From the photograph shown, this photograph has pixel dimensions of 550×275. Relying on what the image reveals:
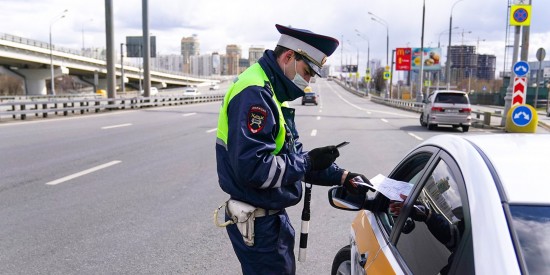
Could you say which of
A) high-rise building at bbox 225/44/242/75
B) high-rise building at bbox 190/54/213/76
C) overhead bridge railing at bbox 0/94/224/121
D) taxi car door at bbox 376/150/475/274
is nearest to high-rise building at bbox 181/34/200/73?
high-rise building at bbox 190/54/213/76

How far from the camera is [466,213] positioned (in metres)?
1.77

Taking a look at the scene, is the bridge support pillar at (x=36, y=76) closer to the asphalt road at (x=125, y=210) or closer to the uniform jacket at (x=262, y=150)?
the asphalt road at (x=125, y=210)

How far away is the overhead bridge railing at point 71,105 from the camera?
19.7m

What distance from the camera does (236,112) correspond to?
2348 mm

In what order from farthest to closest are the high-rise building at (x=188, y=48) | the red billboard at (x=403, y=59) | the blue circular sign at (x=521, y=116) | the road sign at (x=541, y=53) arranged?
the high-rise building at (x=188, y=48), the red billboard at (x=403, y=59), the road sign at (x=541, y=53), the blue circular sign at (x=521, y=116)

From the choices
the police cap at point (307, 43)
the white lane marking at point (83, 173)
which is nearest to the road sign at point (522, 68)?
the white lane marking at point (83, 173)

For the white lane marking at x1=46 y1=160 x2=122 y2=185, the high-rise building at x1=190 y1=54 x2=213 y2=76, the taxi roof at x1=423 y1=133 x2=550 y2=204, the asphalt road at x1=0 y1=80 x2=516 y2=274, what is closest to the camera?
the taxi roof at x1=423 y1=133 x2=550 y2=204

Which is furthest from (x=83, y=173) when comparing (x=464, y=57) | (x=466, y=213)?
(x=464, y=57)

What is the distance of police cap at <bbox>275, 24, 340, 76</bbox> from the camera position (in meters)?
2.54

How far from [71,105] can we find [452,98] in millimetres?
17321

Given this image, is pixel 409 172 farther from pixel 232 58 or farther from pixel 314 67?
pixel 232 58

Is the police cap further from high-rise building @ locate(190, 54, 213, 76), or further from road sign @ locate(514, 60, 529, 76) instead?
high-rise building @ locate(190, 54, 213, 76)

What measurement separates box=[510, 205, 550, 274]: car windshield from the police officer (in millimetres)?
1058

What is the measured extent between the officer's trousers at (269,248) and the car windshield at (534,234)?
123 centimetres
